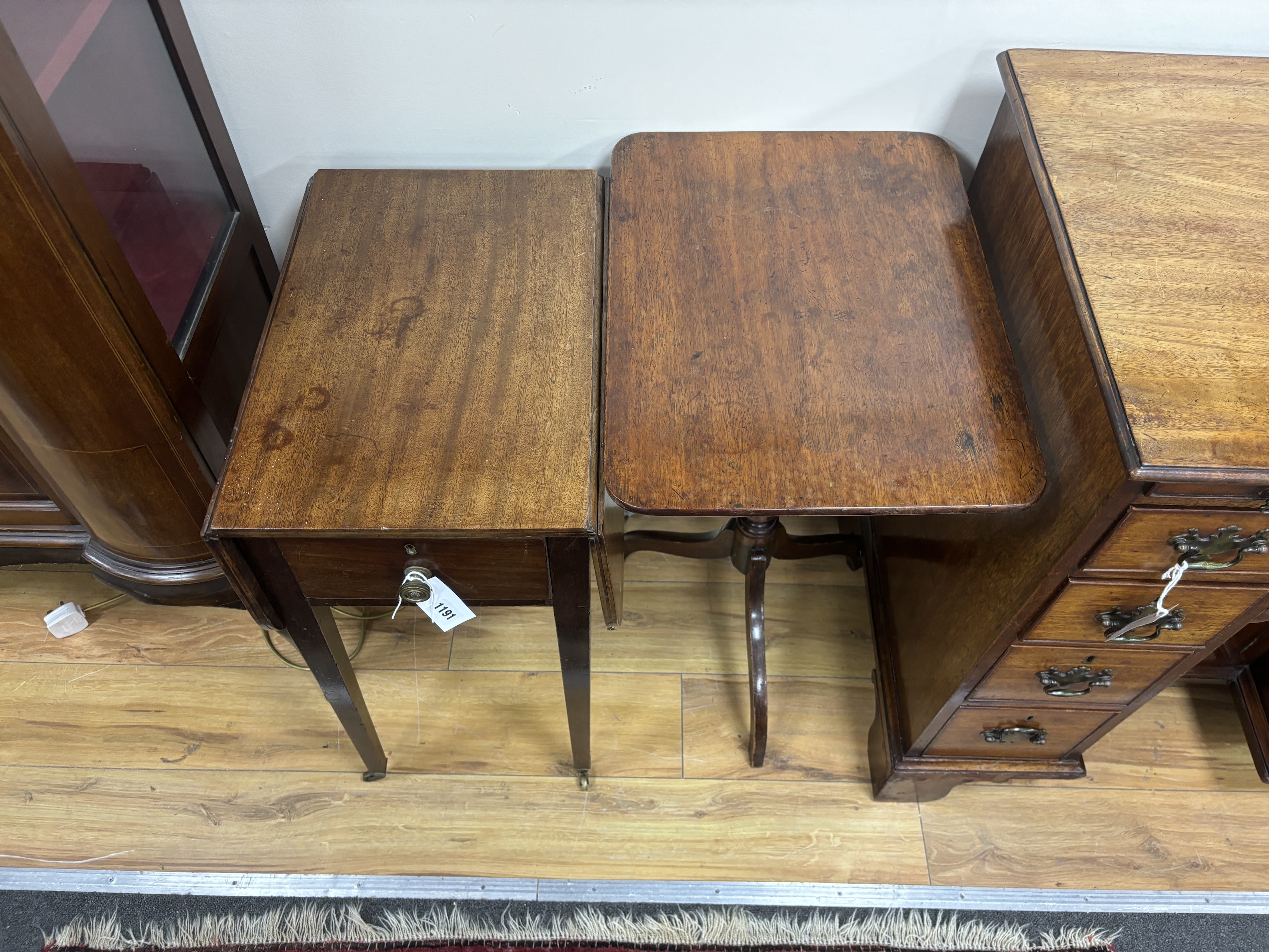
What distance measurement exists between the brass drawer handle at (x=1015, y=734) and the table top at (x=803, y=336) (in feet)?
1.44

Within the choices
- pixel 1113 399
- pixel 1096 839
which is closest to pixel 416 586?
pixel 1113 399

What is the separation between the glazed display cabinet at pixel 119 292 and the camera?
79cm

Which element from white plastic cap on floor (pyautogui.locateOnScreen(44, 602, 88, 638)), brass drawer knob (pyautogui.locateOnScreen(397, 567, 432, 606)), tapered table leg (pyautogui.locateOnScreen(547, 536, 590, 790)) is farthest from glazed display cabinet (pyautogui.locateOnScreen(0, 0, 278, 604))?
tapered table leg (pyautogui.locateOnScreen(547, 536, 590, 790))

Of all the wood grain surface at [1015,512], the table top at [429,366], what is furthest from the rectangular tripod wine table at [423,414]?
the wood grain surface at [1015,512]

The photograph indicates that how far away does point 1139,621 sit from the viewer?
0.83 meters

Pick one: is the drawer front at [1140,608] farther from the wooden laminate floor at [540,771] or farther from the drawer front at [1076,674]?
the wooden laminate floor at [540,771]

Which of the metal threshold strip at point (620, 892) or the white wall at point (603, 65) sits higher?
the white wall at point (603, 65)

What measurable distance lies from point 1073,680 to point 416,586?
0.73 metres

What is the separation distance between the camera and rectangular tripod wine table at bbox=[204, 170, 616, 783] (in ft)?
2.60

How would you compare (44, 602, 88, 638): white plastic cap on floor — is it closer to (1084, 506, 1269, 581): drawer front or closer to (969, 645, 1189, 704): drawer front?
(969, 645, 1189, 704): drawer front

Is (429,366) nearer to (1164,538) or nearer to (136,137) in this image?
(136,137)

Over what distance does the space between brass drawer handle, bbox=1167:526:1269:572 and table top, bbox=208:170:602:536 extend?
20.8 inches

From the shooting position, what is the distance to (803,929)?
1144 millimetres

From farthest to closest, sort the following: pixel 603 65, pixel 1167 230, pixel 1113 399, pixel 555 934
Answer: pixel 555 934 → pixel 603 65 → pixel 1167 230 → pixel 1113 399
